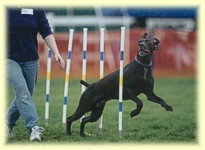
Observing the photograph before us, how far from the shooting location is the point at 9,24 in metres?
5.66

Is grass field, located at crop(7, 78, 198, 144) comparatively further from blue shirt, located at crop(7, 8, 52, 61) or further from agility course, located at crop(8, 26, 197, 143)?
blue shirt, located at crop(7, 8, 52, 61)

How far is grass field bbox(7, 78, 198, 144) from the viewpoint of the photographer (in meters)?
5.86

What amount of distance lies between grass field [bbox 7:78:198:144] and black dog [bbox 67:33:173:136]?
0.35 meters

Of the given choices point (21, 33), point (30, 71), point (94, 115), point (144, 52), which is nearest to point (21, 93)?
point (30, 71)

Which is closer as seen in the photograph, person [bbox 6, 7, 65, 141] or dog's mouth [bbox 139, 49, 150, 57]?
person [bbox 6, 7, 65, 141]

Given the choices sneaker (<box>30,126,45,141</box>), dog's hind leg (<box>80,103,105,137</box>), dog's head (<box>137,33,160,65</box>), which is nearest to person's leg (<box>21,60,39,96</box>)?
sneaker (<box>30,126,45,141</box>)

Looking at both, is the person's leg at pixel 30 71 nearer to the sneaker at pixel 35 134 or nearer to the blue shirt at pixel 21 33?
the blue shirt at pixel 21 33

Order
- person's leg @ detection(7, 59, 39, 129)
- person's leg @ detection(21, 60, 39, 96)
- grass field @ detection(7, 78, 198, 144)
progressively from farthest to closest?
grass field @ detection(7, 78, 198, 144)
person's leg @ detection(21, 60, 39, 96)
person's leg @ detection(7, 59, 39, 129)

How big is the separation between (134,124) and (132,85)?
148 centimetres

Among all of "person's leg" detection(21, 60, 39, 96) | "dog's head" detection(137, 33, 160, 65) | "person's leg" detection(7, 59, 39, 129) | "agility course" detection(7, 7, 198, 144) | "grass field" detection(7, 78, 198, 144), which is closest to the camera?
"person's leg" detection(7, 59, 39, 129)

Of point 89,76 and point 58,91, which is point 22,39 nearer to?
point 58,91

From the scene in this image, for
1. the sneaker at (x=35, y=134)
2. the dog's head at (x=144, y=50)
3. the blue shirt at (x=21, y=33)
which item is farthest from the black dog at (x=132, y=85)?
the blue shirt at (x=21, y=33)

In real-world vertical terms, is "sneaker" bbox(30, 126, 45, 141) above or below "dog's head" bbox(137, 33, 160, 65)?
below

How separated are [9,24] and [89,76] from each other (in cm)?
1013
